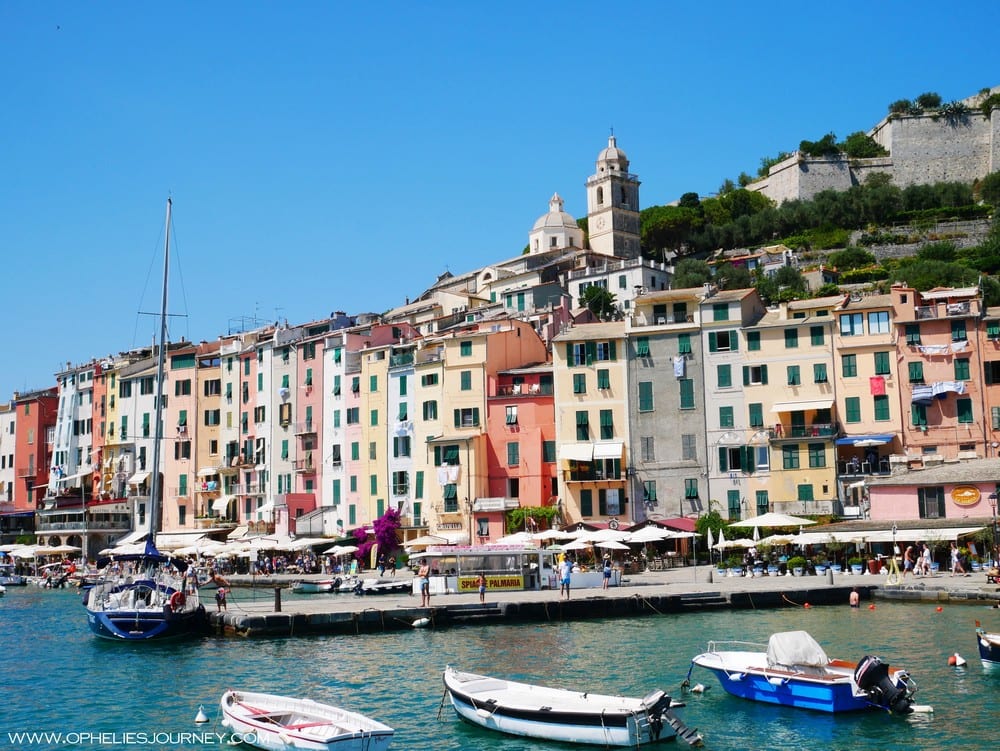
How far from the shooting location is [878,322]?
59031 millimetres

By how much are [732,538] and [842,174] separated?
297 ft

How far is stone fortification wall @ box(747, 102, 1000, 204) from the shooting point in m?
132

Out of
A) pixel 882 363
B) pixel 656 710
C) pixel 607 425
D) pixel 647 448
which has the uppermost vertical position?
pixel 882 363

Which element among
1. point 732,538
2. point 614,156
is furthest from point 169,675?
point 614,156

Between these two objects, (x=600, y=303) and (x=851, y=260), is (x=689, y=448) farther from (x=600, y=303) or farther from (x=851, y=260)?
(x=851, y=260)

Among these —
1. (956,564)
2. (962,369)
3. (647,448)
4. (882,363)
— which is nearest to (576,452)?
(647,448)

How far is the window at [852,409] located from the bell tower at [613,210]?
71546 millimetres

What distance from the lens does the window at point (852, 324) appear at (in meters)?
59.3

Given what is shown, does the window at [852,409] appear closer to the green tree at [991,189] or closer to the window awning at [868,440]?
the window awning at [868,440]

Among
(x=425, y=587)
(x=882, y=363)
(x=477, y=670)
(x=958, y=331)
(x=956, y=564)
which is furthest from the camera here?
(x=882, y=363)

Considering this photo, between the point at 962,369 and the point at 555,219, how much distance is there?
80.3m

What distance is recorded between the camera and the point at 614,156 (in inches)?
5374

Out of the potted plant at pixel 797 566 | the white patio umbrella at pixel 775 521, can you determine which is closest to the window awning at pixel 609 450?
the white patio umbrella at pixel 775 521

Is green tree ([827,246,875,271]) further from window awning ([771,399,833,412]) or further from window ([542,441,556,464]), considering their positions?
window ([542,441,556,464])
